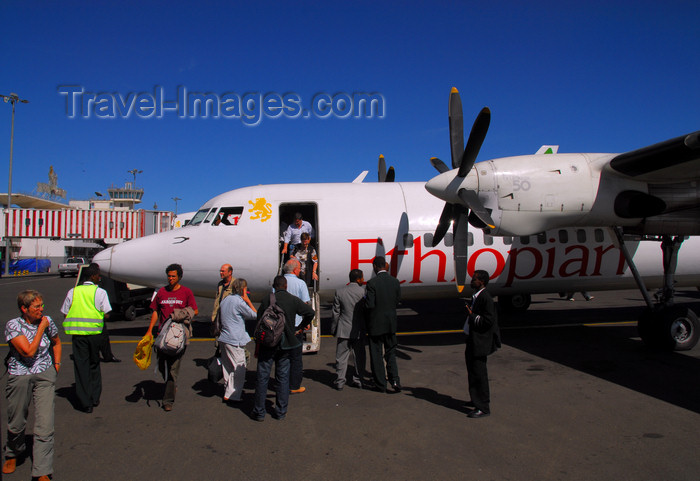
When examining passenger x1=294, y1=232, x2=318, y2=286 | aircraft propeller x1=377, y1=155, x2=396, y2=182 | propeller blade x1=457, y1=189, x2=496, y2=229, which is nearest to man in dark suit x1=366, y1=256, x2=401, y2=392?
propeller blade x1=457, y1=189, x2=496, y2=229

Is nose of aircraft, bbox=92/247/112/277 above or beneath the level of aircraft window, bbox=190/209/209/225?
beneath

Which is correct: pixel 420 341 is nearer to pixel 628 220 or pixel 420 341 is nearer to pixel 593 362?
pixel 593 362

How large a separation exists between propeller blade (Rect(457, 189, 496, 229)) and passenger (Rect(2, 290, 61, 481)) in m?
6.40

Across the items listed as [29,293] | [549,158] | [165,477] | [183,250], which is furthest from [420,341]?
[29,293]

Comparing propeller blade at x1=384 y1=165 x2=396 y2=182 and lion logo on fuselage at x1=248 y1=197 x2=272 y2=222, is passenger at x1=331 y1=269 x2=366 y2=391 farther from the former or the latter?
propeller blade at x1=384 y1=165 x2=396 y2=182

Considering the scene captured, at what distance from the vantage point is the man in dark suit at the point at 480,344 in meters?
5.44

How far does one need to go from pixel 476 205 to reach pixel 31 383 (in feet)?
22.2

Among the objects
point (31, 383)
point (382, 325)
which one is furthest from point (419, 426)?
point (31, 383)

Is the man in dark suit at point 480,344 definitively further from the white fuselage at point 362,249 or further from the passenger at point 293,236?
the passenger at point 293,236

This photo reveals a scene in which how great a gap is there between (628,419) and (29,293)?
702cm

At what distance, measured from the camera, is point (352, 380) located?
7.14 metres

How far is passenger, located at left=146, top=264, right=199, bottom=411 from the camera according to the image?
19.4ft

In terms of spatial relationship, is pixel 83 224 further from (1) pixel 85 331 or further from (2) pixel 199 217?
(1) pixel 85 331

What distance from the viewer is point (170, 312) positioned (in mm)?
6004
